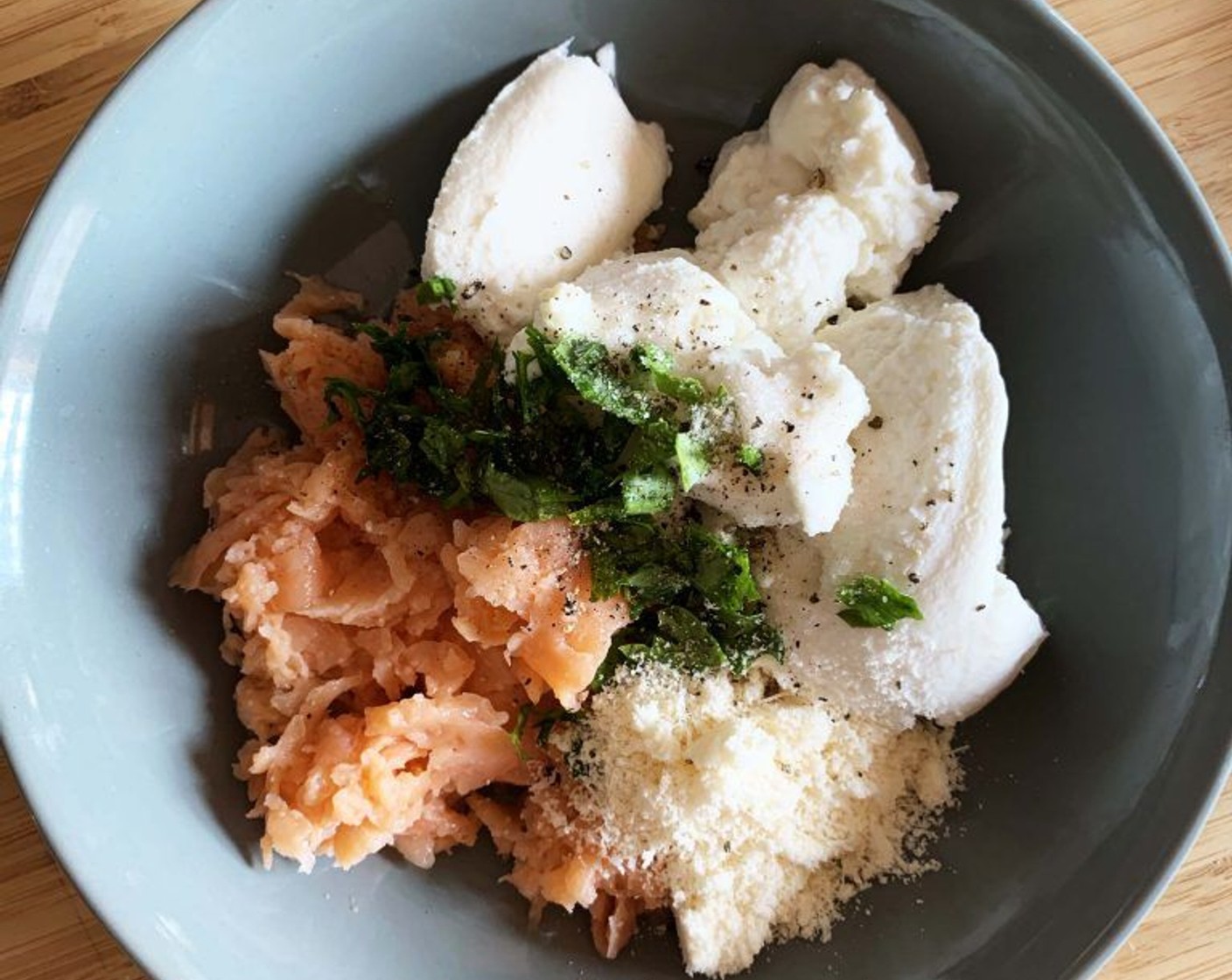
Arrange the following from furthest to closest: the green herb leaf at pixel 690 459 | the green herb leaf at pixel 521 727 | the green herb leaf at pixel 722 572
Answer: the green herb leaf at pixel 521 727
the green herb leaf at pixel 722 572
the green herb leaf at pixel 690 459

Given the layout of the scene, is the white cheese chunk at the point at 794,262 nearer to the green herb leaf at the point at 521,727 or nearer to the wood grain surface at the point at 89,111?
the wood grain surface at the point at 89,111

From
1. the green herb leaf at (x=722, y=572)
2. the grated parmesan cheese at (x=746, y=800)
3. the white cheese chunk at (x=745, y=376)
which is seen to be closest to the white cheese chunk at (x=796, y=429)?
the white cheese chunk at (x=745, y=376)

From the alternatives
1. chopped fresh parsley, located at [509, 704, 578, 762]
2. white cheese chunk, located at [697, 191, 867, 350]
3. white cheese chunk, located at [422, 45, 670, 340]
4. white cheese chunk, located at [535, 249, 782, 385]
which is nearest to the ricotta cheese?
white cheese chunk, located at [697, 191, 867, 350]

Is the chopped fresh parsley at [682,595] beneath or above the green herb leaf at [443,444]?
beneath

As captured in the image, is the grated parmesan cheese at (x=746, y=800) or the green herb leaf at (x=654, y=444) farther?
the grated parmesan cheese at (x=746, y=800)

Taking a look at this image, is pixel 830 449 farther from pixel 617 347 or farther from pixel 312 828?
pixel 312 828

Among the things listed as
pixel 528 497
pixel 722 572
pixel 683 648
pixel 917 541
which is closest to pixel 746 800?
pixel 683 648

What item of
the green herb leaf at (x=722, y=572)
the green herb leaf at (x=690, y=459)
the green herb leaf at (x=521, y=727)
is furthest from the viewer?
the green herb leaf at (x=521, y=727)

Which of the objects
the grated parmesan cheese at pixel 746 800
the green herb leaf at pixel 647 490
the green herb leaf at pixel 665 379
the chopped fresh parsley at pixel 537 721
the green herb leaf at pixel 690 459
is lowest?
the grated parmesan cheese at pixel 746 800
